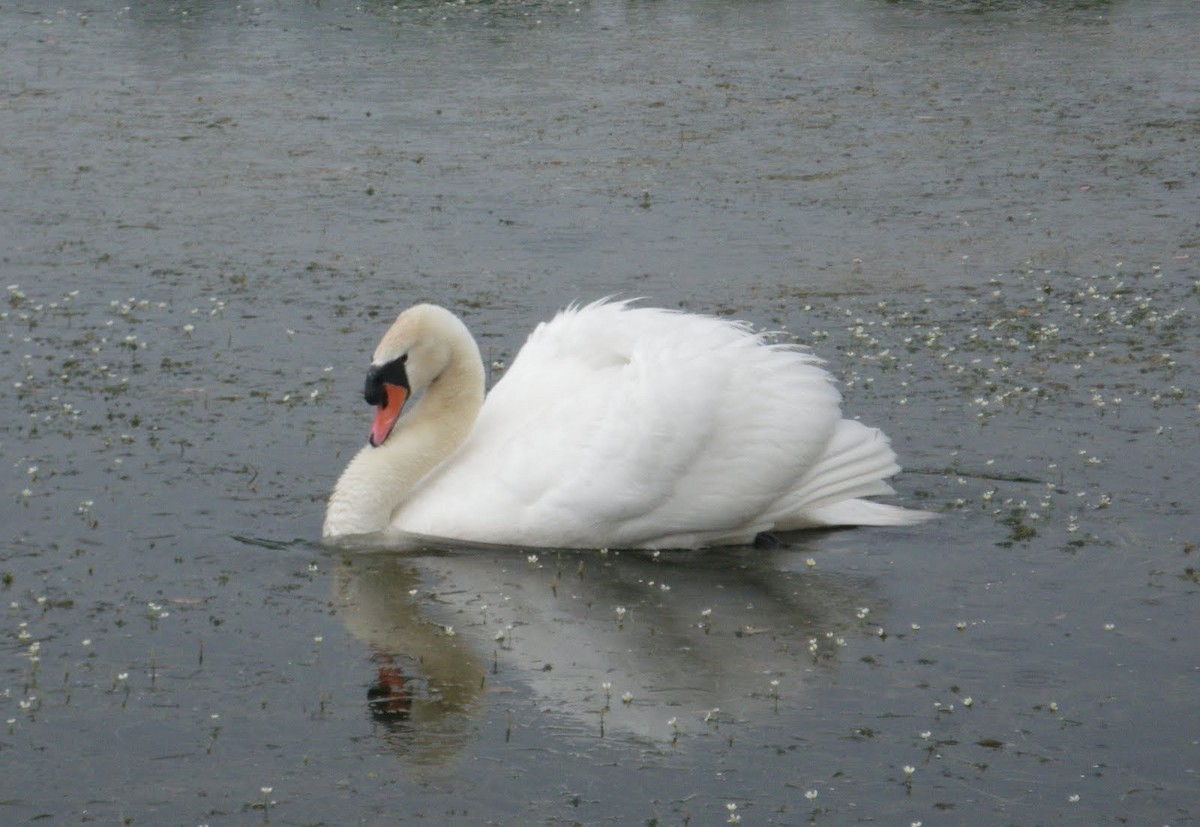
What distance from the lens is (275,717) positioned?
700cm

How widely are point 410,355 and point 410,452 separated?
1.48 feet

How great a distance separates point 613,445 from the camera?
28.7 ft

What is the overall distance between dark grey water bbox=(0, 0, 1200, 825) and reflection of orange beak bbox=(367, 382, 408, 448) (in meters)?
0.46

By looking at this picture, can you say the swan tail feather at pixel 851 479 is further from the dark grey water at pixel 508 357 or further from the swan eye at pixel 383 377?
the swan eye at pixel 383 377

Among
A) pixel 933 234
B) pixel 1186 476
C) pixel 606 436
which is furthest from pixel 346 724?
pixel 933 234

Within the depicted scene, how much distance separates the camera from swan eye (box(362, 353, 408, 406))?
9344 mm

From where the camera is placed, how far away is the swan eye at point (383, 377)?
9344 mm

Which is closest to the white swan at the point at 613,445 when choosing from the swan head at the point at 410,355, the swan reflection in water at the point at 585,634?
the swan head at the point at 410,355

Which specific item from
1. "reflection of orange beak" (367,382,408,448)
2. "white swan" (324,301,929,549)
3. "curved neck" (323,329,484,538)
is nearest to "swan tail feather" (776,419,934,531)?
"white swan" (324,301,929,549)

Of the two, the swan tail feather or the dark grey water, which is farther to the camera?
the swan tail feather

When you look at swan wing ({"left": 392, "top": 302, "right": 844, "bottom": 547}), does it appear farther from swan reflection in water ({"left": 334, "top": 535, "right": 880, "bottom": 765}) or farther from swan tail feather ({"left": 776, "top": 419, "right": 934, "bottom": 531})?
swan reflection in water ({"left": 334, "top": 535, "right": 880, "bottom": 765})

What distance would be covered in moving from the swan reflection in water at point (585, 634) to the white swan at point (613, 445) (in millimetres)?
184

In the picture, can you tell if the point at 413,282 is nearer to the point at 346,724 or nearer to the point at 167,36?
the point at 346,724

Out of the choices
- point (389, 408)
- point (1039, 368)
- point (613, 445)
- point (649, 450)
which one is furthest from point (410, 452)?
point (1039, 368)
